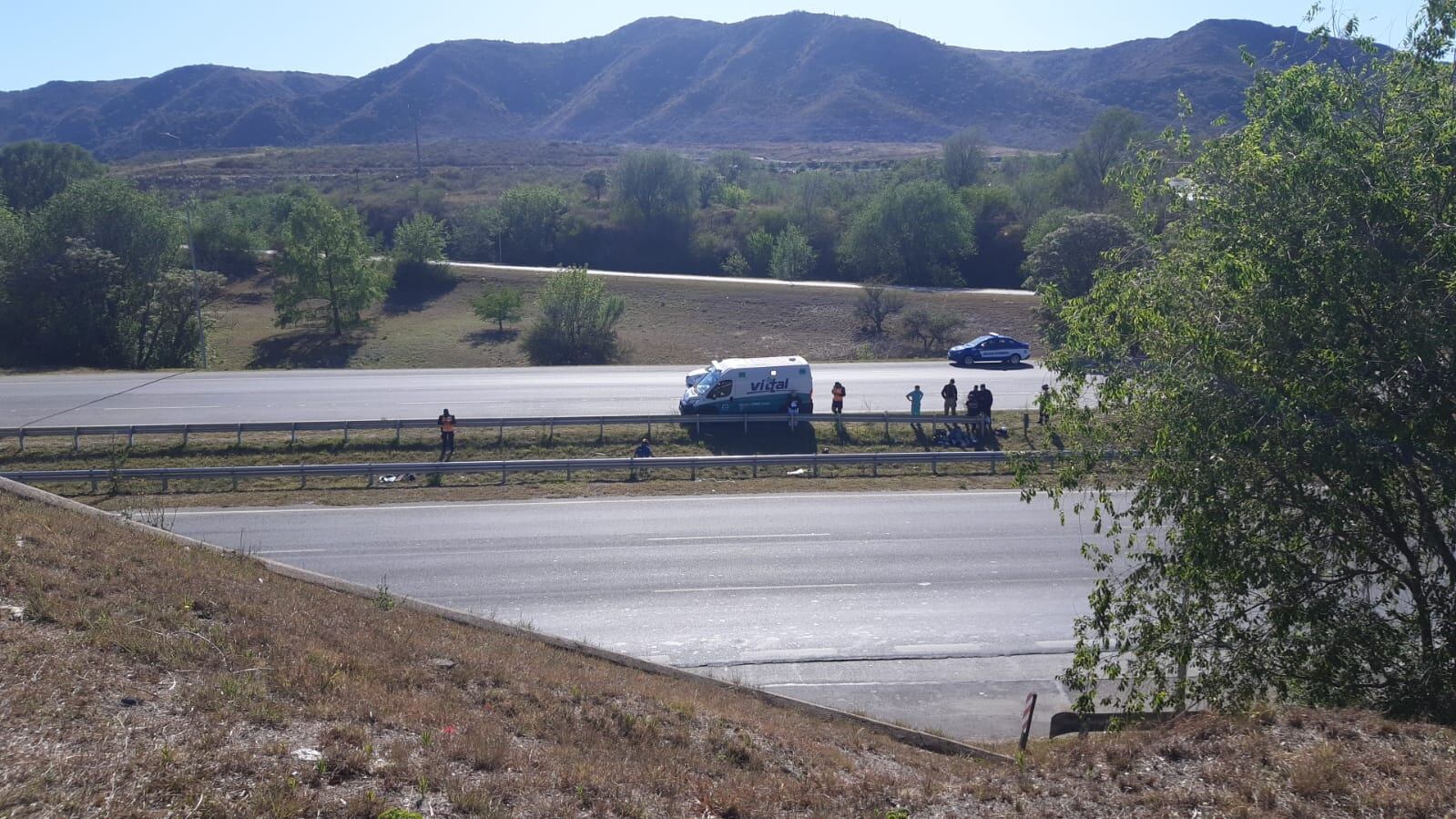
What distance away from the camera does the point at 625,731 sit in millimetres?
7172

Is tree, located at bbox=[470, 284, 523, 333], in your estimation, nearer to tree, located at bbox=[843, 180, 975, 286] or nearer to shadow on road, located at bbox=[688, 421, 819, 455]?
tree, located at bbox=[843, 180, 975, 286]

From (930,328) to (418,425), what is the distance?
28855 mm

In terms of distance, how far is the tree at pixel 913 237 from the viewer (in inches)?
2329

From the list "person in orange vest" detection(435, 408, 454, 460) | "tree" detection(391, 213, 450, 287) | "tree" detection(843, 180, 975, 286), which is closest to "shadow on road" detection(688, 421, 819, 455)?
"person in orange vest" detection(435, 408, 454, 460)

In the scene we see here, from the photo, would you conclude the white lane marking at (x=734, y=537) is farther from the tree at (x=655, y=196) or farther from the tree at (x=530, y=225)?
the tree at (x=655, y=196)

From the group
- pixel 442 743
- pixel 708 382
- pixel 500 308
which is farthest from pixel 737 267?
pixel 442 743

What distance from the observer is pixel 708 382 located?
995 inches

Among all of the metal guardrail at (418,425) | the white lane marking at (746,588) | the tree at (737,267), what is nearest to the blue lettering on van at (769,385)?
the metal guardrail at (418,425)

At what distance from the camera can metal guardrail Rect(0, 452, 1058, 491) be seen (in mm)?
19812

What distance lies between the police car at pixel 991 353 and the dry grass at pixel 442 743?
26644 mm

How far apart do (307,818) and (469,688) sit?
2499mm

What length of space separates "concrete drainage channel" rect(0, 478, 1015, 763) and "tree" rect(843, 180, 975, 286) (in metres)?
50.8

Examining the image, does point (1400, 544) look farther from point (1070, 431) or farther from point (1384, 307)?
point (1070, 431)

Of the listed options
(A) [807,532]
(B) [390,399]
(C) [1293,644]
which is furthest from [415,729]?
(B) [390,399]
